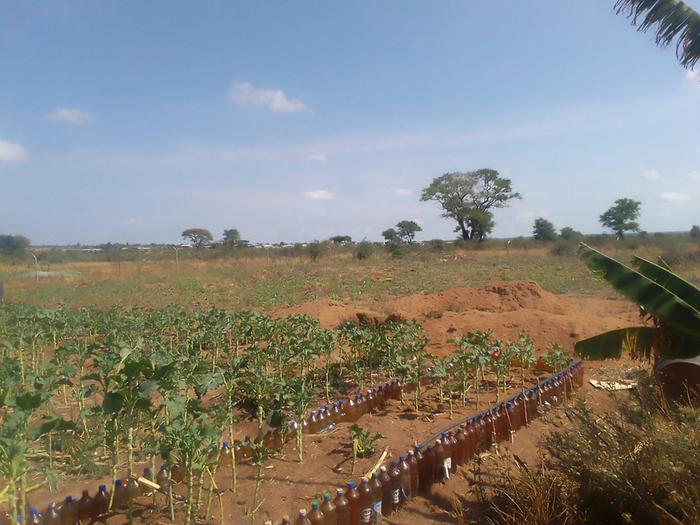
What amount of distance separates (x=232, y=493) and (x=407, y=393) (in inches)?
136

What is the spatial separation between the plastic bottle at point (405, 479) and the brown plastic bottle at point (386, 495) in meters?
0.15

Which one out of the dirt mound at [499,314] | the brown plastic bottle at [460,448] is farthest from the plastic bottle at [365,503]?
the dirt mound at [499,314]

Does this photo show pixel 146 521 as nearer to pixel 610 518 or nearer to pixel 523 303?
pixel 610 518

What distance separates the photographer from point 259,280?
2488 cm

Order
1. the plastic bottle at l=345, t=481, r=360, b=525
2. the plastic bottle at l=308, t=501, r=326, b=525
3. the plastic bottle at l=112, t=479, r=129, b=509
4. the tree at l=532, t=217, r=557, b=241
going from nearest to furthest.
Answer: the plastic bottle at l=308, t=501, r=326, b=525, the plastic bottle at l=345, t=481, r=360, b=525, the plastic bottle at l=112, t=479, r=129, b=509, the tree at l=532, t=217, r=557, b=241

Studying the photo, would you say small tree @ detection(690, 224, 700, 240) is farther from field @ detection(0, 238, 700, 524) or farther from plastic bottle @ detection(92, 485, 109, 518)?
plastic bottle @ detection(92, 485, 109, 518)

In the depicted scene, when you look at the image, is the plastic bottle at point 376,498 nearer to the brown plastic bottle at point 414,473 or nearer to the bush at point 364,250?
the brown plastic bottle at point 414,473

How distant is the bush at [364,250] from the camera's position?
3819cm

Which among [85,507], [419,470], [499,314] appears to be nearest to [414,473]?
[419,470]

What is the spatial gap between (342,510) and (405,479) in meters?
0.75

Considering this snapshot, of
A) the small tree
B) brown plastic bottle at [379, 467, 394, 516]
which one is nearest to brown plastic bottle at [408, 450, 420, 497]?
brown plastic bottle at [379, 467, 394, 516]

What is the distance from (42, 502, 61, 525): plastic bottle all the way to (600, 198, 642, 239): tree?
4888cm

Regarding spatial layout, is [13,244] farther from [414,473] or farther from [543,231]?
[543,231]

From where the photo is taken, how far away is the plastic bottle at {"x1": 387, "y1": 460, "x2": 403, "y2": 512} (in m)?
4.04
